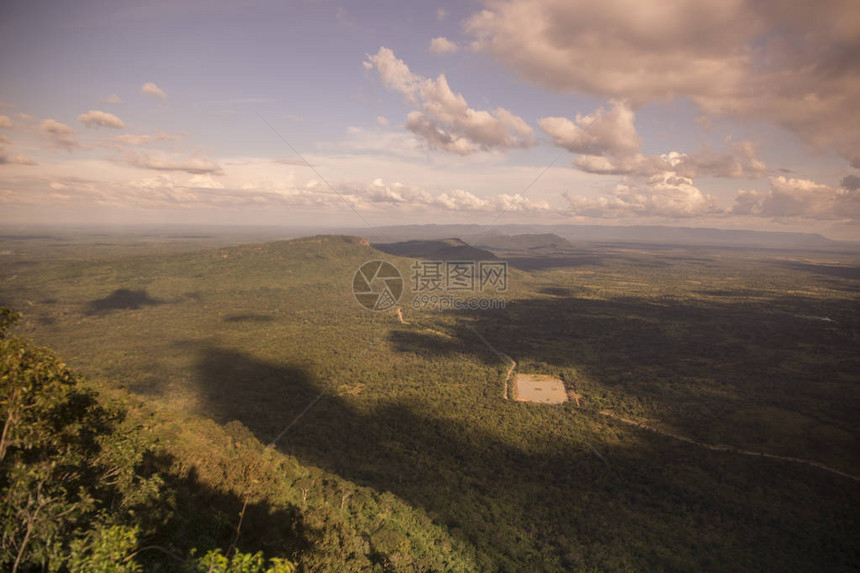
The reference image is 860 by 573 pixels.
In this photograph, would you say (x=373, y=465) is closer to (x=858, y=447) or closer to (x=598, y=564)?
(x=598, y=564)

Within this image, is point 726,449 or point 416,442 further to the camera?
point 726,449

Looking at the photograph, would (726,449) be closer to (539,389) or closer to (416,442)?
(539,389)

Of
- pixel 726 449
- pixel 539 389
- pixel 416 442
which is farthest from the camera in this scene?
pixel 539 389

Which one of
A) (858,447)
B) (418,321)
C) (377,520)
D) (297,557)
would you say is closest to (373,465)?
(377,520)

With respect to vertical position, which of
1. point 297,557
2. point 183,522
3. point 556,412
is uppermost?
point 183,522

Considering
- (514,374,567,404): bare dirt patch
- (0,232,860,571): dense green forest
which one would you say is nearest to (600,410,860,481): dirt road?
(0,232,860,571): dense green forest

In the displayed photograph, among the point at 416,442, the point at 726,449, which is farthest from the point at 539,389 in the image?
the point at 416,442
